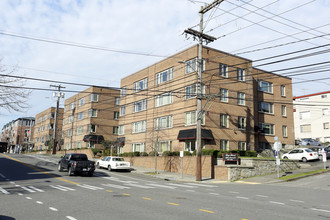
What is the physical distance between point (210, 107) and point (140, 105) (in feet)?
44.7

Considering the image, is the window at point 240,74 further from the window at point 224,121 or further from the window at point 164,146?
the window at point 164,146

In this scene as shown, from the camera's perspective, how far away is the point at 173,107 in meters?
34.0

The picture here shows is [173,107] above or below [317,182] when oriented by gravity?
above

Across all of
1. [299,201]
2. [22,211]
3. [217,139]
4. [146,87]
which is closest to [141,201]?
[22,211]

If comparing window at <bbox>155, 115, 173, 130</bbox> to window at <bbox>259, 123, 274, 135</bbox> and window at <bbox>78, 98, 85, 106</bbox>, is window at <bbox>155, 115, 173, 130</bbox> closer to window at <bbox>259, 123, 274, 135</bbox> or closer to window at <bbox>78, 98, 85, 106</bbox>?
window at <bbox>259, 123, 274, 135</bbox>

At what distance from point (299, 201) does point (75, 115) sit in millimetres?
54102

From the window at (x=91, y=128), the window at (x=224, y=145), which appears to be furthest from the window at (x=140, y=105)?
the window at (x=91, y=128)

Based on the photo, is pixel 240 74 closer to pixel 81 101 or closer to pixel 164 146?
pixel 164 146

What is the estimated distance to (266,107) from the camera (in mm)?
38750

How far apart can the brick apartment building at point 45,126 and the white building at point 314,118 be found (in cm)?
5956

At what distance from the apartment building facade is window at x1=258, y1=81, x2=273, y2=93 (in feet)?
83.9

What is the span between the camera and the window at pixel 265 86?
127 feet

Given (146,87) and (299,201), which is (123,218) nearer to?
(299,201)

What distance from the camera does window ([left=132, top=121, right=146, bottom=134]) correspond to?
1567 inches
